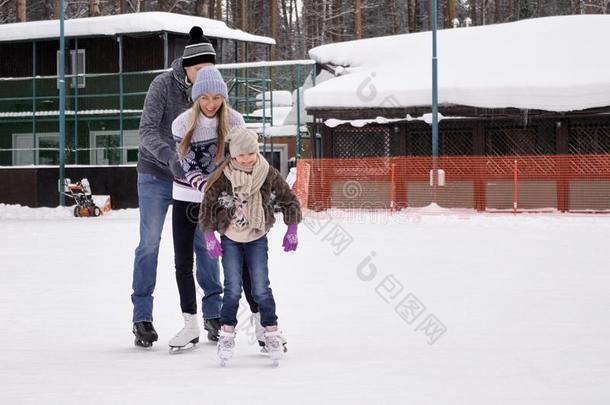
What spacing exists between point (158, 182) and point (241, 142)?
970mm

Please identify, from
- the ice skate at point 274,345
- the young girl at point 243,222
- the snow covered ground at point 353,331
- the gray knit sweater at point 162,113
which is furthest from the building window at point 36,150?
the ice skate at point 274,345

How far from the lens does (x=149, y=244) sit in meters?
7.70

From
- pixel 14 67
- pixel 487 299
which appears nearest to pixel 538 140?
pixel 14 67

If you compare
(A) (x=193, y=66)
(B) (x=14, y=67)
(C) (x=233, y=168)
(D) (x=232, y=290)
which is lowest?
(D) (x=232, y=290)

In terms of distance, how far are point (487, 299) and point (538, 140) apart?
20491mm

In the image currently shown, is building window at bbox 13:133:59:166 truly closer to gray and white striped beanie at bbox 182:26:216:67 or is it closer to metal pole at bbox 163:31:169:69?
metal pole at bbox 163:31:169:69

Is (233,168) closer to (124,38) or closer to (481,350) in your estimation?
(481,350)

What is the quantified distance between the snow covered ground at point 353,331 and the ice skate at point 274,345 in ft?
0.24

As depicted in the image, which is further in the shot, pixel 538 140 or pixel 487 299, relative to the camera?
pixel 538 140

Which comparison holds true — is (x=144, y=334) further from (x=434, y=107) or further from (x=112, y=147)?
(x=112, y=147)

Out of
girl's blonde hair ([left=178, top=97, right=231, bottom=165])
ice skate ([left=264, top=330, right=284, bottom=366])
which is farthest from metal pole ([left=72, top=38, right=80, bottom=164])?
ice skate ([left=264, top=330, right=284, bottom=366])

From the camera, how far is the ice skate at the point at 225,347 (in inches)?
269

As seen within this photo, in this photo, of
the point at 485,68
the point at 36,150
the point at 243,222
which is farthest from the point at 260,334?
the point at 36,150

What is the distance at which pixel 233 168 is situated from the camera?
7.02 meters
